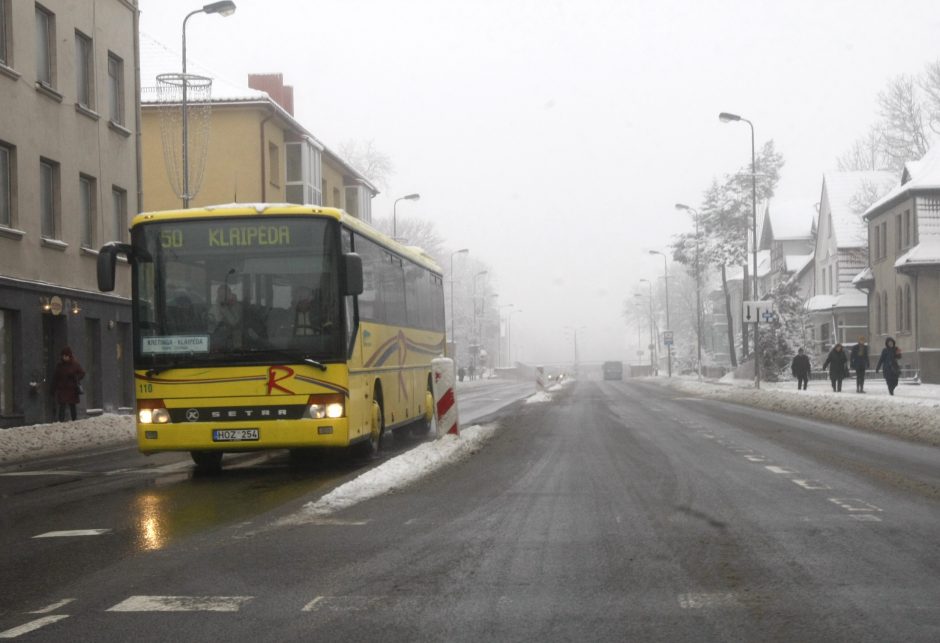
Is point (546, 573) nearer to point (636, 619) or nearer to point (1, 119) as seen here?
point (636, 619)

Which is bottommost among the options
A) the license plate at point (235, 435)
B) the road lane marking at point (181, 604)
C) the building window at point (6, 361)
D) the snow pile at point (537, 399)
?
the snow pile at point (537, 399)

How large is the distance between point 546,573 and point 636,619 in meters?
1.33

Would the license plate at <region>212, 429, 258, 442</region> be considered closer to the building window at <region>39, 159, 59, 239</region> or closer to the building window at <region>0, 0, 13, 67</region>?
the building window at <region>0, 0, 13, 67</region>

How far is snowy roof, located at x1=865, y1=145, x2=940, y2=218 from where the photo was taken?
172 ft

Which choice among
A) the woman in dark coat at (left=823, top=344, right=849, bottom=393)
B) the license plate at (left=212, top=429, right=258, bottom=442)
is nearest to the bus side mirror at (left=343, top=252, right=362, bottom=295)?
the license plate at (left=212, top=429, right=258, bottom=442)

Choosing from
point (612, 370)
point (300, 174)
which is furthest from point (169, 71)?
point (612, 370)

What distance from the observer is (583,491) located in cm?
1183

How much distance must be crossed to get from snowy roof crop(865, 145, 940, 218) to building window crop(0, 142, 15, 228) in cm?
3788

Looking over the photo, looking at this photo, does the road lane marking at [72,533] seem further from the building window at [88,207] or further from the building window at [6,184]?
the building window at [88,207]

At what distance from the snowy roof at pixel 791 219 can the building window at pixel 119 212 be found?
63441mm

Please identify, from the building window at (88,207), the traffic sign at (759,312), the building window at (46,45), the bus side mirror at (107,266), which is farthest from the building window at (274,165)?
the bus side mirror at (107,266)

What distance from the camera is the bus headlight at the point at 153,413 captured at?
14055 millimetres

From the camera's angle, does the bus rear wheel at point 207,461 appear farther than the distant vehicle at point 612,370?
No

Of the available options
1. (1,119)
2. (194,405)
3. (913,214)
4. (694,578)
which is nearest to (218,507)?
(194,405)
